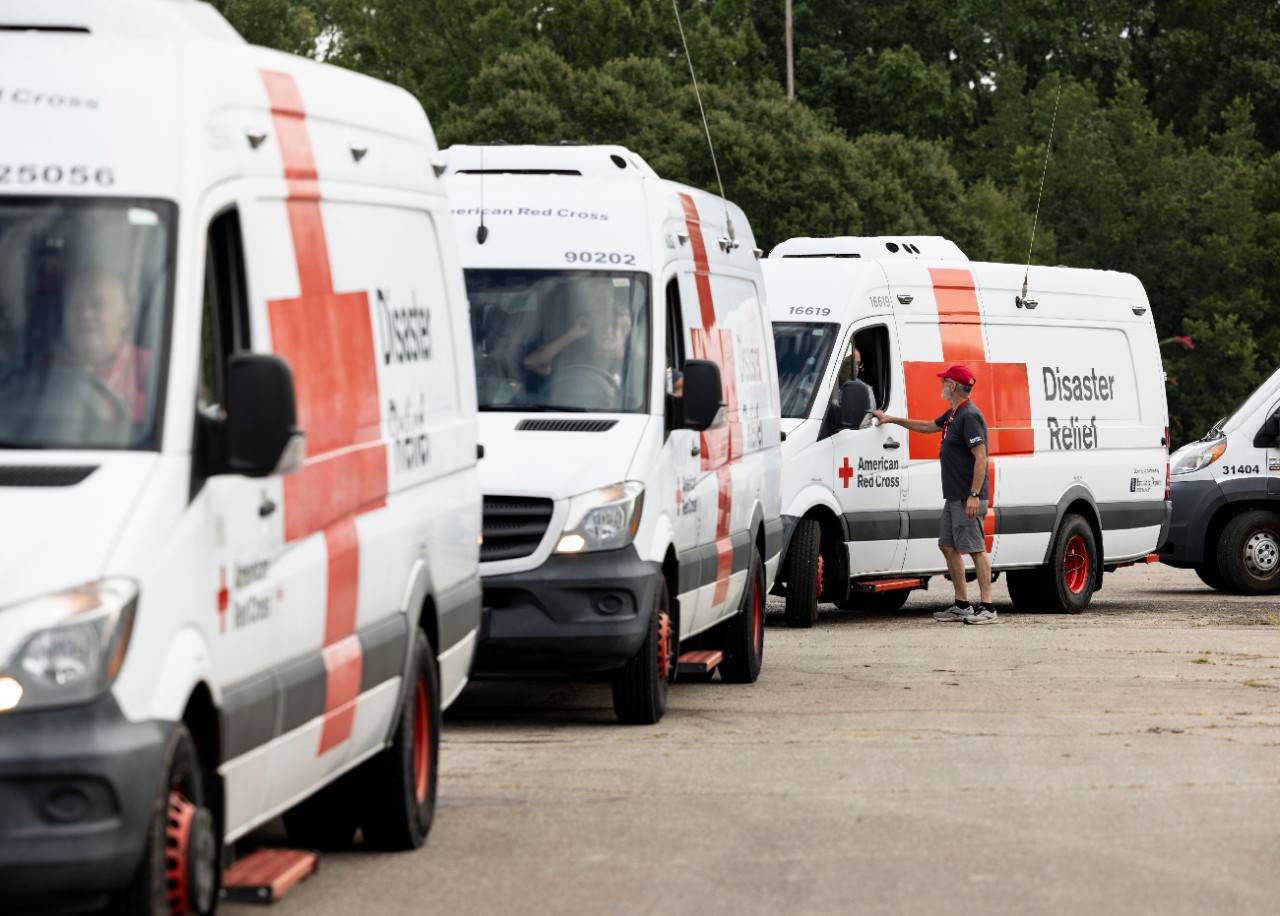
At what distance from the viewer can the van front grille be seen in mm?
12609

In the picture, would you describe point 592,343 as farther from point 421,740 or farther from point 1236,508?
point 1236,508

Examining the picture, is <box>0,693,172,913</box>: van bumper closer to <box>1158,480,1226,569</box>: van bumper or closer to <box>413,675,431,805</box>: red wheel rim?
<box>413,675,431,805</box>: red wheel rim

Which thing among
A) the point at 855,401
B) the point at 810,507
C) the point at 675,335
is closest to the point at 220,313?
the point at 675,335

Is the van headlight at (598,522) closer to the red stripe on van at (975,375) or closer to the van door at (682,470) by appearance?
the van door at (682,470)

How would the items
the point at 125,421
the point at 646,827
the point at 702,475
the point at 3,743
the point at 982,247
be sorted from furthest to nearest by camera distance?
the point at 982,247 → the point at 702,475 → the point at 646,827 → the point at 125,421 → the point at 3,743

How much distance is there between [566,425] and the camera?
13.0 metres

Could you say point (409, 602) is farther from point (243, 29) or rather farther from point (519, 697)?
point (243, 29)

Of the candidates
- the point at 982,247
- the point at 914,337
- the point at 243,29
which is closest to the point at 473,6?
the point at 243,29

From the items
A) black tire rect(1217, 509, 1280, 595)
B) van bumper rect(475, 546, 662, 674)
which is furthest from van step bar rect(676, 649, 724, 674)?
black tire rect(1217, 509, 1280, 595)

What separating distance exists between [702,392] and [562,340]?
82 centimetres

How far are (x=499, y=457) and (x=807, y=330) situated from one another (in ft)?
24.2

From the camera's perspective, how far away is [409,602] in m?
9.05

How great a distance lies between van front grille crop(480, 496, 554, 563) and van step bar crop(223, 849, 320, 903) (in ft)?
15.0

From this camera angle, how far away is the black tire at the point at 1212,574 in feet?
79.2
